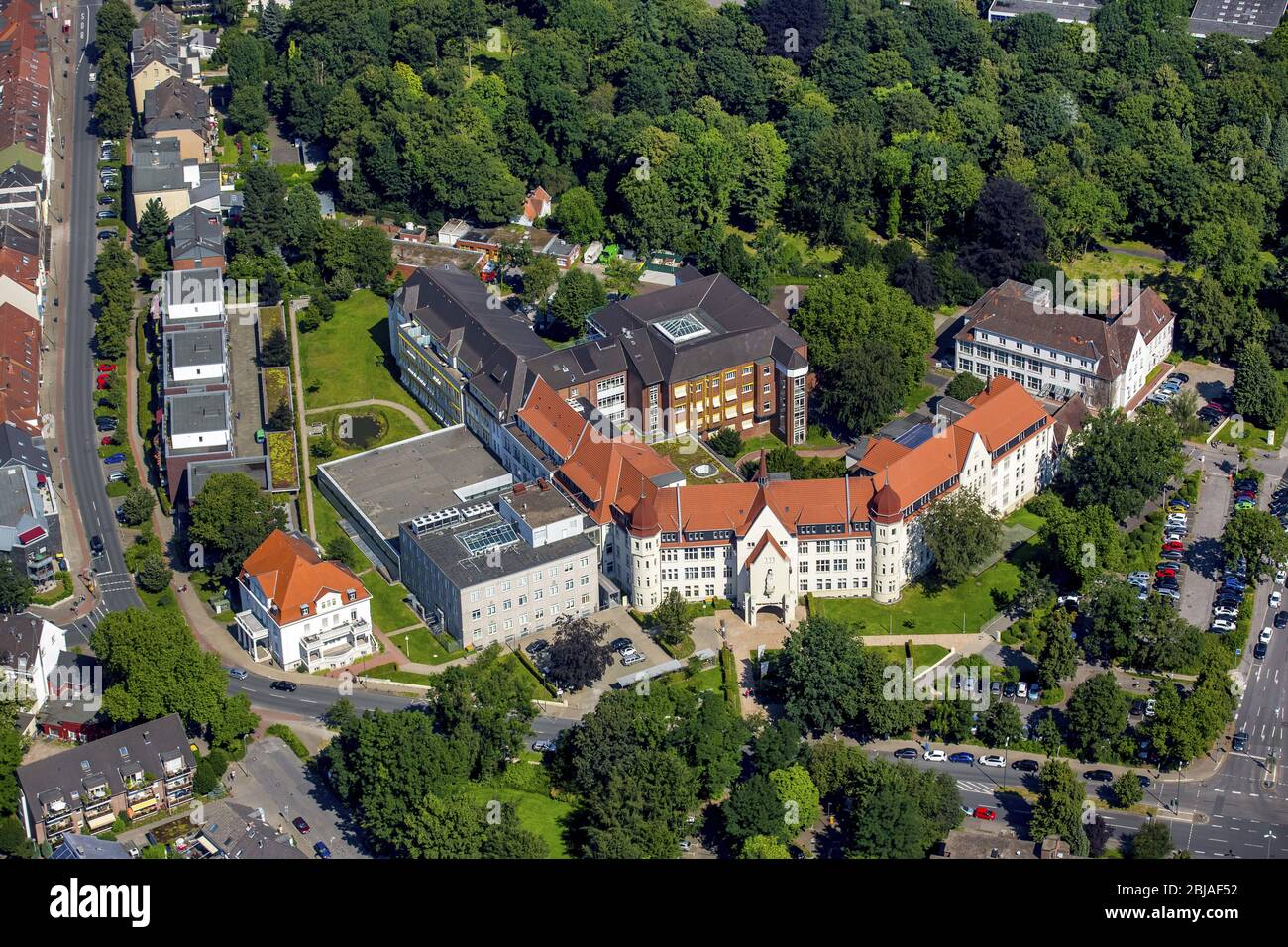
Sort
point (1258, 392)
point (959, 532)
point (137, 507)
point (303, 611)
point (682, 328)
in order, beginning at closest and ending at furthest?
point (303, 611) < point (959, 532) < point (137, 507) < point (682, 328) < point (1258, 392)

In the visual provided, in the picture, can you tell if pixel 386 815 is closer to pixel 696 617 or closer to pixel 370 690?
pixel 370 690

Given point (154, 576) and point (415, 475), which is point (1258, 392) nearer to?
point (415, 475)

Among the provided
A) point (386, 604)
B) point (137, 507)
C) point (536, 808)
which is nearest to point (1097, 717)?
A: point (536, 808)

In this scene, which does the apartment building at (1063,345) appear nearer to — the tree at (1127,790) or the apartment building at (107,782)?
the tree at (1127,790)

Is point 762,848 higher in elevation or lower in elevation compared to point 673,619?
lower

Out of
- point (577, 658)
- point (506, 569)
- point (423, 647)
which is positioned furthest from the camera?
point (423, 647)

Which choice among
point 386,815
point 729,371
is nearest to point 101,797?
point 386,815

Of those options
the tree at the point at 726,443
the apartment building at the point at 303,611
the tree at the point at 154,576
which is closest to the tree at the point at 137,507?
the tree at the point at 154,576
